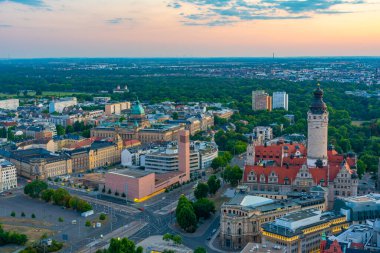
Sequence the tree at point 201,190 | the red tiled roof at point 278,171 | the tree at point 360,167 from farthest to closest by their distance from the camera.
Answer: the tree at point 360,167
the tree at point 201,190
the red tiled roof at point 278,171

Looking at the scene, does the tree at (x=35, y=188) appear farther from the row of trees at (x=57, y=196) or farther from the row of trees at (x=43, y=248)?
the row of trees at (x=43, y=248)

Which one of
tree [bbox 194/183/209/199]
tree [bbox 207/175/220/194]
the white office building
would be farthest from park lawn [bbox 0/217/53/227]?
tree [bbox 207/175/220/194]

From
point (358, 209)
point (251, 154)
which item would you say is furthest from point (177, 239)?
point (251, 154)

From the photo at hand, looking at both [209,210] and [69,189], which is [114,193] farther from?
[209,210]

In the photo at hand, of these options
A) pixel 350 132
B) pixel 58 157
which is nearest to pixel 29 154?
pixel 58 157

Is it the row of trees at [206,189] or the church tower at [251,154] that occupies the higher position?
the church tower at [251,154]

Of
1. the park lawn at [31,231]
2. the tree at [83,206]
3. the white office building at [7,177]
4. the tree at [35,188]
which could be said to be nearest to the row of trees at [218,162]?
the tree at [83,206]
